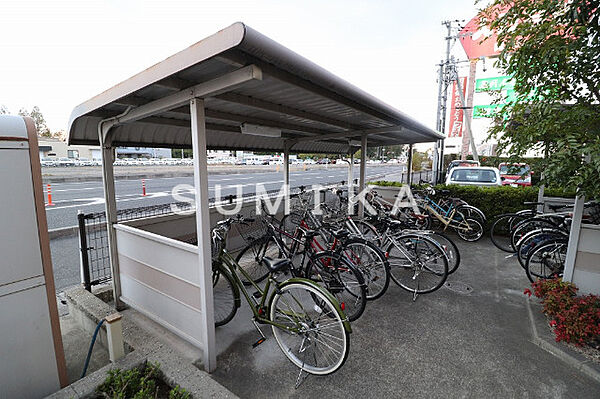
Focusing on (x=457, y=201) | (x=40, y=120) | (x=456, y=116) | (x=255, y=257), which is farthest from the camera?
(x=40, y=120)

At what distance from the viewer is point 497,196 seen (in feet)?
20.3

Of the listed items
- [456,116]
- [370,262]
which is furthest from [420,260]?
[456,116]

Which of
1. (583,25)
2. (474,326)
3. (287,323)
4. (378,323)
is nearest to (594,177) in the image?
(583,25)

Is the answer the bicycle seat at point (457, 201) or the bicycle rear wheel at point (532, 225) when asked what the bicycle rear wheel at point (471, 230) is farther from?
the bicycle rear wheel at point (532, 225)

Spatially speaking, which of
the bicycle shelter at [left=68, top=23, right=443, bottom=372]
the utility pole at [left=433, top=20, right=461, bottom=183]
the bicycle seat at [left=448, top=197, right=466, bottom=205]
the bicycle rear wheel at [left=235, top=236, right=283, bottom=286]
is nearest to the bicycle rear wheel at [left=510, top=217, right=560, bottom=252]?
the bicycle seat at [left=448, top=197, right=466, bottom=205]

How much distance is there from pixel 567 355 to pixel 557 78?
2.52 metres

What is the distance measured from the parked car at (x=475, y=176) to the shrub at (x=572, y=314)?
19.1 ft

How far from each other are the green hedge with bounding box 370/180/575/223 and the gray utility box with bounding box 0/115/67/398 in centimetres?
720

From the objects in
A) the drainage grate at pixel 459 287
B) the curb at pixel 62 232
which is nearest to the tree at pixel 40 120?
the curb at pixel 62 232

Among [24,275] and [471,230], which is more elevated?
[24,275]

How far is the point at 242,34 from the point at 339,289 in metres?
2.46

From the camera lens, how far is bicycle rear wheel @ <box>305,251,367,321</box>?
2.99 metres

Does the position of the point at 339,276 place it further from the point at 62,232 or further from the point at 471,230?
the point at 62,232

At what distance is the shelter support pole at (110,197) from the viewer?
323 centimetres
